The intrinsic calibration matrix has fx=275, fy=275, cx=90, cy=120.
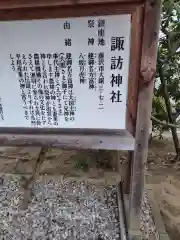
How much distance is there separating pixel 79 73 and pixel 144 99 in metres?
0.49

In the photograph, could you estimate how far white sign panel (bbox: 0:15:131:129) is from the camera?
176 centimetres

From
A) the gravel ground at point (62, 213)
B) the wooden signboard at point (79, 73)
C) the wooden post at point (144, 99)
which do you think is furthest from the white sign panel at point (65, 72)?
the gravel ground at point (62, 213)

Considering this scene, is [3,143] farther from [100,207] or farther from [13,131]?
[100,207]

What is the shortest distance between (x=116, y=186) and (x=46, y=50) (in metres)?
1.90

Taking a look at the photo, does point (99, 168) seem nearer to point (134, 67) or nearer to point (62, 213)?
point (62, 213)

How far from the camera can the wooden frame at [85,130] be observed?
1.68 metres

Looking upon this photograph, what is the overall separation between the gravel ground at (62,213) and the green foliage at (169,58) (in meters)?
1.50

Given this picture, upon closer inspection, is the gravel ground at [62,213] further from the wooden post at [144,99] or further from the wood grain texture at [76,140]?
the wood grain texture at [76,140]

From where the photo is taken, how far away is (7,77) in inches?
77.4

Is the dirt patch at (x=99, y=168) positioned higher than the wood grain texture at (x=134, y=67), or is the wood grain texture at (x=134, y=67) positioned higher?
the wood grain texture at (x=134, y=67)

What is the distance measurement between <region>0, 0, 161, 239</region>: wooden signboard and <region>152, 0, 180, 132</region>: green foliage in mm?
1517

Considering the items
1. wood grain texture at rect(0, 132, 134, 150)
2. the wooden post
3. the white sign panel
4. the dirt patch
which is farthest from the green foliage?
wood grain texture at rect(0, 132, 134, 150)

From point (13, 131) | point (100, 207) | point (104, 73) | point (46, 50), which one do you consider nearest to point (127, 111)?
point (104, 73)

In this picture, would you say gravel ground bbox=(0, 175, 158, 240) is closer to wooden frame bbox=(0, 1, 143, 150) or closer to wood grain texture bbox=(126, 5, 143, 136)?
wooden frame bbox=(0, 1, 143, 150)
